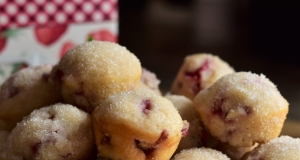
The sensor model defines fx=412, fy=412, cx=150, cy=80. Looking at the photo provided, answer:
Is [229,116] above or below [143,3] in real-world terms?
above

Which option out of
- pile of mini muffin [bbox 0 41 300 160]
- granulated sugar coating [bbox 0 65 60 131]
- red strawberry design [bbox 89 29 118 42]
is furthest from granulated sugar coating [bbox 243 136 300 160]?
red strawberry design [bbox 89 29 118 42]

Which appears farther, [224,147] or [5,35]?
[5,35]

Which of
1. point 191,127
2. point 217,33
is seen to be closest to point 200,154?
point 191,127

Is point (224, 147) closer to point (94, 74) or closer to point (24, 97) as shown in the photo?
point (94, 74)

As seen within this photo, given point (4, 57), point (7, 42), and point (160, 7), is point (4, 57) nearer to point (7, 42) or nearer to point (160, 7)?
point (7, 42)

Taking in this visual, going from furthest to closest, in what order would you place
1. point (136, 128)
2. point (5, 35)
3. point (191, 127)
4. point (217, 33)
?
1. point (217, 33)
2. point (5, 35)
3. point (191, 127)
4. point (136, 128)

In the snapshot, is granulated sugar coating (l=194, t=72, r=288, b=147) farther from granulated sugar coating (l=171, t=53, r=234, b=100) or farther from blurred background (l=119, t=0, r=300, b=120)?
blurred background (l=119, t=0, r=300, b=120)

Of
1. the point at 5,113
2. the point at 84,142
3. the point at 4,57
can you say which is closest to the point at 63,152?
the point at 84,142
